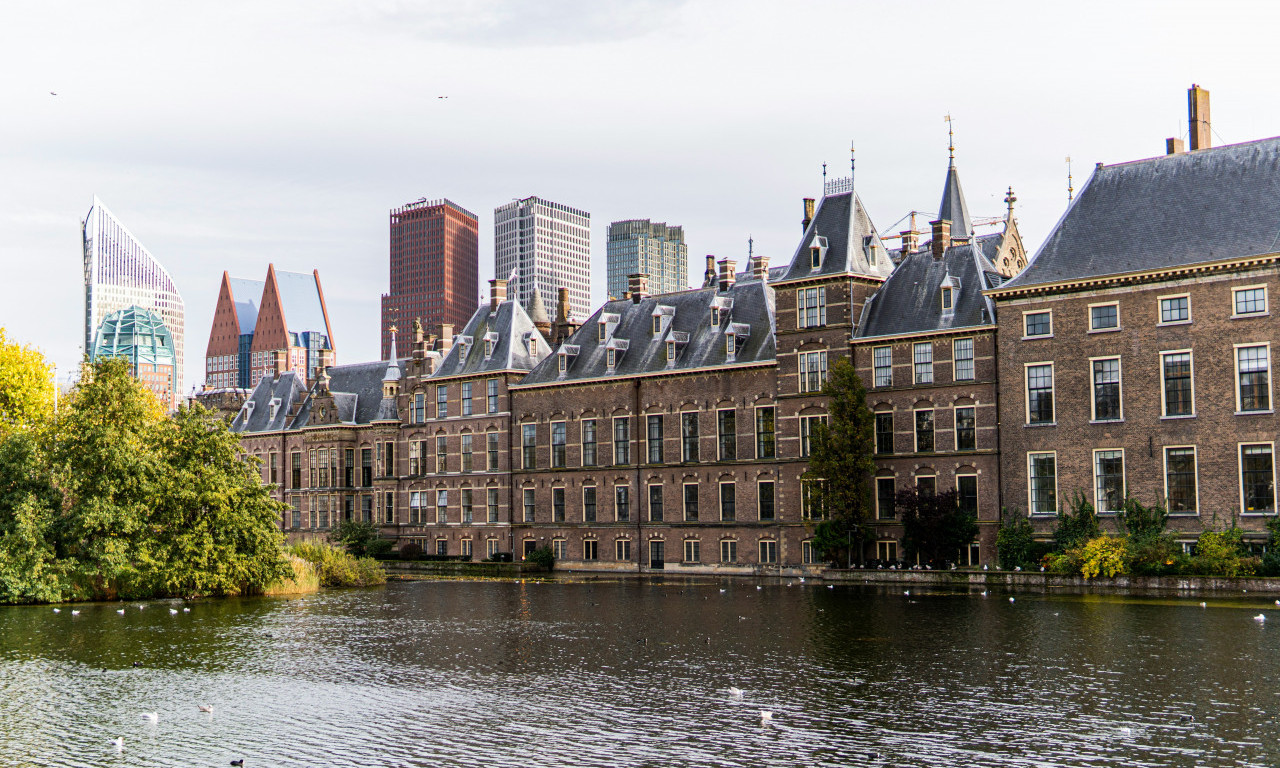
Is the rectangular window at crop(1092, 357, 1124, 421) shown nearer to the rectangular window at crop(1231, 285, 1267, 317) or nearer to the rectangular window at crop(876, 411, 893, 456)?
the rectangular window at crop(1231, 285, 1267, 317)

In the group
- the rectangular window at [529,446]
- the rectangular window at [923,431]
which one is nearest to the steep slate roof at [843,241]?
the rectangular window at [923,431]

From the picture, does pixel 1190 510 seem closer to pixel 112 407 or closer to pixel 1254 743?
pixel 1254 743

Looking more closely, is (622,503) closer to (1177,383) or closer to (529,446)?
(529,446)

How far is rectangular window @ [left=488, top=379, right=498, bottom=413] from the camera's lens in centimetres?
7938

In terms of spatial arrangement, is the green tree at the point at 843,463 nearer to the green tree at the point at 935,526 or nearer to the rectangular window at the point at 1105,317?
the green tree at the point at 935,526

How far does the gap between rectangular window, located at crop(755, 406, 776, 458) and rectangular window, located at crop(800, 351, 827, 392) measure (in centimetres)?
313

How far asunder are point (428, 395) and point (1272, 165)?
169 feet

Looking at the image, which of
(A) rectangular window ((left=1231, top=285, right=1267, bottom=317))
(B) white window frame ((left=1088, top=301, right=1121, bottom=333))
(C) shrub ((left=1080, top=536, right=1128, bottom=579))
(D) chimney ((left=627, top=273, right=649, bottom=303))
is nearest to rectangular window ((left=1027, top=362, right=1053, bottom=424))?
(B) white window frame ((left=1088, top=301, right=1121, bottom=333))

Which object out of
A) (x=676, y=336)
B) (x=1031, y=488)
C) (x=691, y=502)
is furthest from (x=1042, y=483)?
(x=676, y=336)

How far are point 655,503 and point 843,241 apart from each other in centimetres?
1860

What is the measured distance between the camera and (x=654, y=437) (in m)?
71.6

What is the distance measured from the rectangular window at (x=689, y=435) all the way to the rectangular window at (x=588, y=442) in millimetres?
6681

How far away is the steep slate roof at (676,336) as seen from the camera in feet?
226

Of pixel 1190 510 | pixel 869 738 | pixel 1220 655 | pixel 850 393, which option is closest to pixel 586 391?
pixel 850 393
